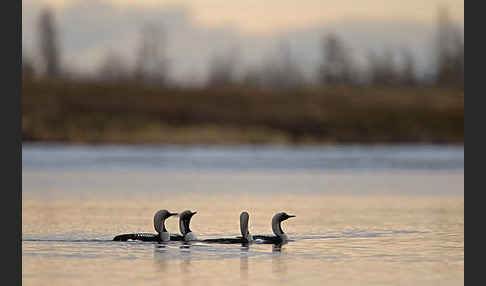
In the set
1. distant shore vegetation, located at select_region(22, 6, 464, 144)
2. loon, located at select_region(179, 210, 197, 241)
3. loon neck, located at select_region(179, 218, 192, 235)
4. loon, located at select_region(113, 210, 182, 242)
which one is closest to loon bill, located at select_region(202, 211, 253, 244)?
loon, located at select_region(179, 210, 197, 241)

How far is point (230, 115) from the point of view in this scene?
203 ft

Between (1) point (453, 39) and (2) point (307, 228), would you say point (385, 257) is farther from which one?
(1) point (453, 39)

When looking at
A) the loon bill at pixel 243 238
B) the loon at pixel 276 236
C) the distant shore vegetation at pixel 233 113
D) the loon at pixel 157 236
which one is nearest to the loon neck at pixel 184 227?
the loon at pixel 157 236

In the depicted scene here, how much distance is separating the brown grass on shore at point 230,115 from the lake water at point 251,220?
19.5 m

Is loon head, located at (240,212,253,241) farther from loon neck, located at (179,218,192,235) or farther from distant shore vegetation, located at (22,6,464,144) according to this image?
distant shore vegetation, located at (22,6,464,144)

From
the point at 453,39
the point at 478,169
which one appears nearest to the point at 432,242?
the point at 478,169

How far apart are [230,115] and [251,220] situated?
43230 millimetres

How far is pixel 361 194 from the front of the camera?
2388 cm

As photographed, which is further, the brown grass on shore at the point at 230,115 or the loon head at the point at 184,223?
the brown grass on shore at the point at 230,115

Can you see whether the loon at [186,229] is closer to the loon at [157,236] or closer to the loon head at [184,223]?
the loon head at [184,223]

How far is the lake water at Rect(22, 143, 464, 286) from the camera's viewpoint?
12.3 meters

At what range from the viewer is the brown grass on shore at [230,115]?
187ft

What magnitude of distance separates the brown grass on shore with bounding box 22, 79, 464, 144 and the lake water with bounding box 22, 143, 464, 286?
64.0 ft

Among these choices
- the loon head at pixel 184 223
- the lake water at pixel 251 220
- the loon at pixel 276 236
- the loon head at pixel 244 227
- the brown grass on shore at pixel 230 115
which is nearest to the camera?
the lake water at pixel 251 220
